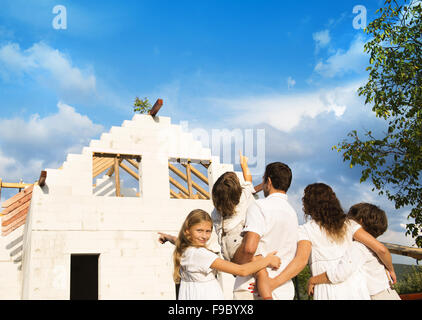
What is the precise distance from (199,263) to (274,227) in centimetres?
70

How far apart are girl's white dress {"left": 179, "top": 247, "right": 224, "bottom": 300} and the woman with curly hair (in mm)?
508

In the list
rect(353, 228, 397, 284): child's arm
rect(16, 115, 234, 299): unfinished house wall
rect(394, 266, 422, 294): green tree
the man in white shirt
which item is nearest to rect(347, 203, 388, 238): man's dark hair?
rect(353, 228, 397, 284): child's arm

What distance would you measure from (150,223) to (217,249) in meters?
2.24

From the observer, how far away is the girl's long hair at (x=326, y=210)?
12.0 ft

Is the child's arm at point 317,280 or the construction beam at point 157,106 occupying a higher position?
the construction beam at point 157,106

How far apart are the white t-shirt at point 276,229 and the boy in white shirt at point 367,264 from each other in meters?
0.31

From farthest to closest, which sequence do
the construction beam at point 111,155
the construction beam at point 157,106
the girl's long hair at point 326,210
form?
the construction beam at point 157,106 → the construction beam at point 111,155 → the girl's long hair at point 326,210

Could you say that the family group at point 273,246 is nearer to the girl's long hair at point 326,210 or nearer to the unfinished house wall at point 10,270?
the girl's long hair at point 326,210

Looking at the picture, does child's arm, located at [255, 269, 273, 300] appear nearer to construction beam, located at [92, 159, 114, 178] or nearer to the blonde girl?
the blonde girl

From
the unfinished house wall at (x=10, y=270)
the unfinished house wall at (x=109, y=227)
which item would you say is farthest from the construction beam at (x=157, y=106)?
the unfinished house wall at (x=10, y=270)

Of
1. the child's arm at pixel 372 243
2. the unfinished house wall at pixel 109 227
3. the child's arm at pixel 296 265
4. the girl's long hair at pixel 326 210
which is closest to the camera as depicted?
the child's arm at pixel 296 265

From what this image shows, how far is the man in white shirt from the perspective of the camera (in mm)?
3430

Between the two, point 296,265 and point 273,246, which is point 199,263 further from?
point 296,265
